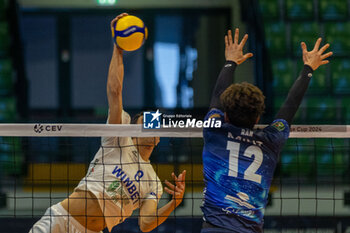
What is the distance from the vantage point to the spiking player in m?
3.26

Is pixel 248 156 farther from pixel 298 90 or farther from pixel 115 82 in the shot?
pixel 115 82

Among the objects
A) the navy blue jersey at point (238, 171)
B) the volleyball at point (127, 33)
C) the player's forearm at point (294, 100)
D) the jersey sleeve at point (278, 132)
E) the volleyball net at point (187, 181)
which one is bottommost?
the volleyball net at point (187, 181)

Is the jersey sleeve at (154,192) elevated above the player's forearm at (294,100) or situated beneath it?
situated beneath

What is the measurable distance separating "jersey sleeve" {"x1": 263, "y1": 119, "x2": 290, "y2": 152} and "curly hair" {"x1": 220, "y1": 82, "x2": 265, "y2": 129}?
15 centimetres

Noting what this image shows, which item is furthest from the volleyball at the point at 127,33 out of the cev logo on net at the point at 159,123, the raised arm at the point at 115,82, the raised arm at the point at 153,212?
the raised arm at the point at 153,212

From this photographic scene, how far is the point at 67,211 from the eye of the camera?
4.09m

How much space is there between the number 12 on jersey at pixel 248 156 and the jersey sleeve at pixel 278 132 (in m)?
0.12

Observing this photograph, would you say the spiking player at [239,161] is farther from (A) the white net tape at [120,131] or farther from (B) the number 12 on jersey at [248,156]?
(A) the white net tape at [120,131]

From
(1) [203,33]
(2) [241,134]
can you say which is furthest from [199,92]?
(2) [241,134]

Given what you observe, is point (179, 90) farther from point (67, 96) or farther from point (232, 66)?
point (232, 66)

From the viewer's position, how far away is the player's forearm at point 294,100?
3506 mm

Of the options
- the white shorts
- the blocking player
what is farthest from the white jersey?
the white shorts

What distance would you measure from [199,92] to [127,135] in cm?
532

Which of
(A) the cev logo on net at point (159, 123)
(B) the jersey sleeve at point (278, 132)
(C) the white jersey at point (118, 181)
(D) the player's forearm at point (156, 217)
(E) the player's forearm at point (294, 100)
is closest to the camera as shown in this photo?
(B) the jersey sleeve at point (278, 132)
